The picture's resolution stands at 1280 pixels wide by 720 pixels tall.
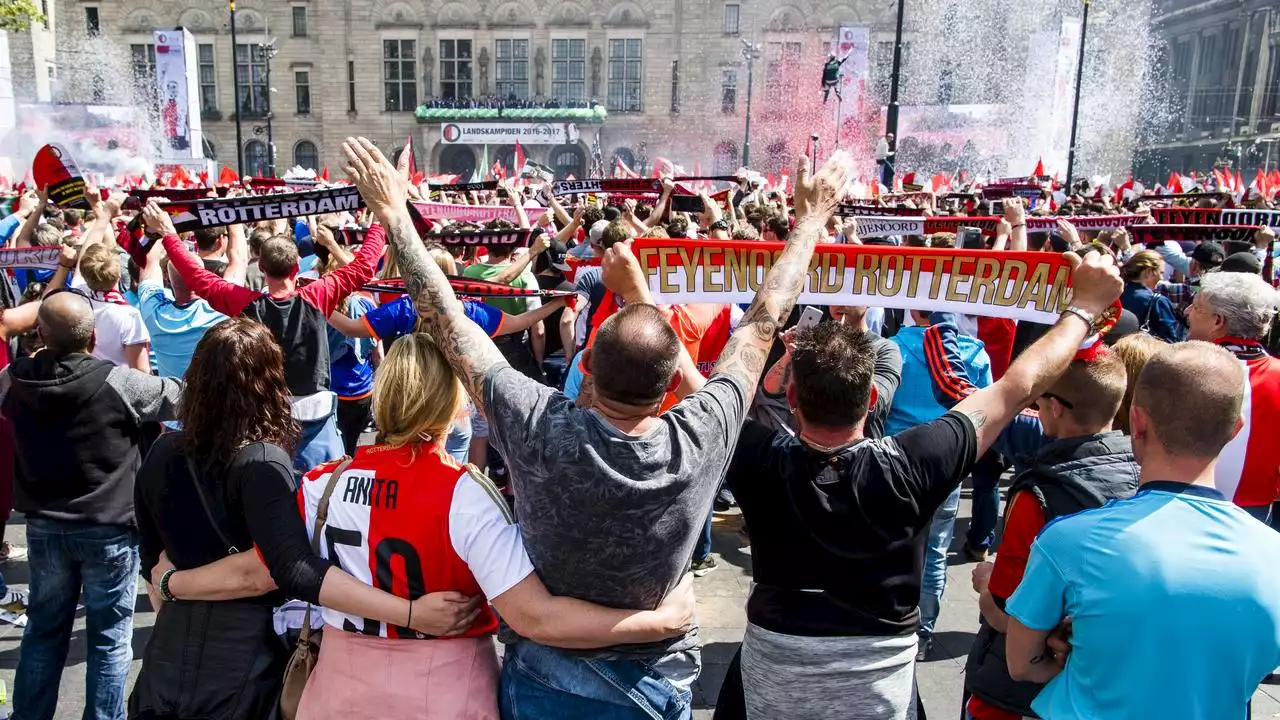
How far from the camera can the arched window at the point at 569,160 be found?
50.3 meters

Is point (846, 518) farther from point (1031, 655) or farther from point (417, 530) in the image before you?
point (417, 530)

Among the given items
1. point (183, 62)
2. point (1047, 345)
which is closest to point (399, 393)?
point (1047, 345)

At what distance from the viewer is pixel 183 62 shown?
3011 centimetres

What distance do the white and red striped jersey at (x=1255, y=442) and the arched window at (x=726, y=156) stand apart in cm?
4480

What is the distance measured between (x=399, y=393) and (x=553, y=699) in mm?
761

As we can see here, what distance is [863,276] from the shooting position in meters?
3.08

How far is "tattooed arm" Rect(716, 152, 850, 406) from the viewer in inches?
89.4

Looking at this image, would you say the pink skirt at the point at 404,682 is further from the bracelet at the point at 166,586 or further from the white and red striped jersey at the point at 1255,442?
the white and red striped jersey at the point at 1255,442

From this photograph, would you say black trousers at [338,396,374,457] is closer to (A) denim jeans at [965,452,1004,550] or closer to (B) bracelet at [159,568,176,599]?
(B) bracelet at [159,568,176,599]

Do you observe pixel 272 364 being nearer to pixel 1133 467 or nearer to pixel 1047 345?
pixel 1047 345

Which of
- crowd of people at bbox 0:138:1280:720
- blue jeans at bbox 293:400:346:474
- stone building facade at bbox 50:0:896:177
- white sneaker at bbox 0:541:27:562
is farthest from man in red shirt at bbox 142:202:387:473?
stone building facade at bbox 50:0:896:177

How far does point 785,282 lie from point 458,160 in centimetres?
5081

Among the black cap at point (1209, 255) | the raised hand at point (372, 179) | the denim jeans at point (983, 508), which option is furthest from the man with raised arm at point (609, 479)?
the black cap at point (1209, 255)

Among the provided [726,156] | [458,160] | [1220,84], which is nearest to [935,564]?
[726,156]
